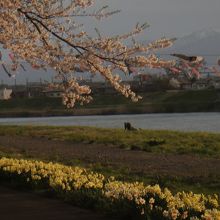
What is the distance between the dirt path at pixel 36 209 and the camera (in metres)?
10.1

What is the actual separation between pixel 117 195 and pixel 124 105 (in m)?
87.7

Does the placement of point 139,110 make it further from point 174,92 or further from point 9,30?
point 9,30

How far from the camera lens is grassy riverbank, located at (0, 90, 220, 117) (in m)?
91.1

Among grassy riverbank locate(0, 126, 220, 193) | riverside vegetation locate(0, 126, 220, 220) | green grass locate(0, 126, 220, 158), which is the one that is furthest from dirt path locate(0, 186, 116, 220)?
green grass locate(0, 126, 220, 158)

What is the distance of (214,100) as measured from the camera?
93125mm

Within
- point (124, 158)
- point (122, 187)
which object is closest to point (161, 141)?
point (124, 158)

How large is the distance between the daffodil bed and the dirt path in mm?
253

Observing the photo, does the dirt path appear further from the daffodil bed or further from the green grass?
the green grass

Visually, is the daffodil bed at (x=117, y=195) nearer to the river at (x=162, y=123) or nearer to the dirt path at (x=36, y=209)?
the dirt path at (x=36, y=209)

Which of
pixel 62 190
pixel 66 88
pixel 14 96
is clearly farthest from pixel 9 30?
pixel 14 96

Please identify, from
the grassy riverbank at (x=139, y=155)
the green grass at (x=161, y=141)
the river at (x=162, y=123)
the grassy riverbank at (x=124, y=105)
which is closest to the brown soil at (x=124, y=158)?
the grassy riverbank at (x=139, y=155)

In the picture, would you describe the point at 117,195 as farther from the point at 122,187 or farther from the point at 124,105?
the point at 124,105

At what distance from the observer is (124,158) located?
21266 mm

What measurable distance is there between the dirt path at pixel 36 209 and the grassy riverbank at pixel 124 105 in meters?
77.4
